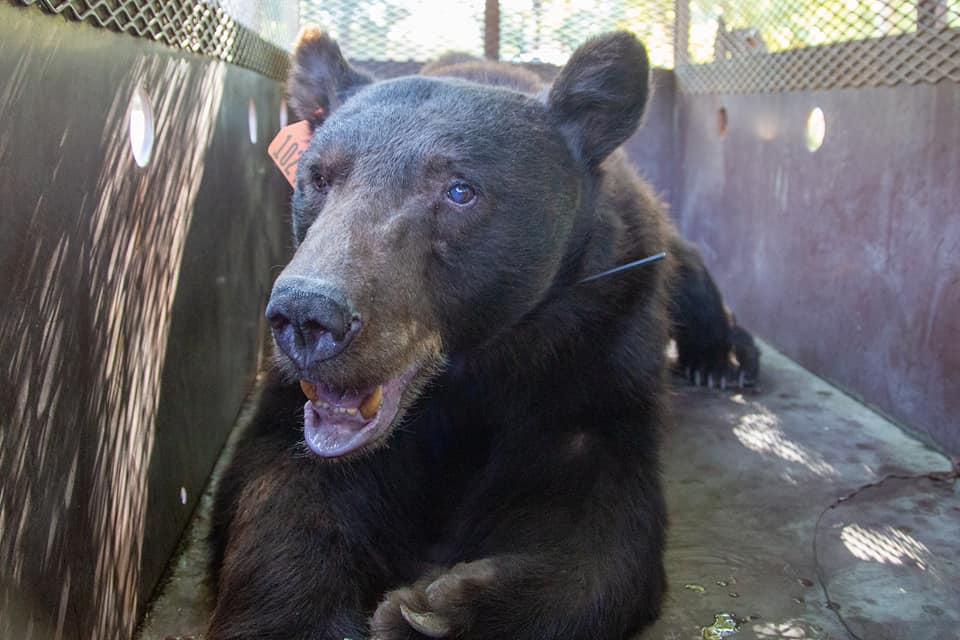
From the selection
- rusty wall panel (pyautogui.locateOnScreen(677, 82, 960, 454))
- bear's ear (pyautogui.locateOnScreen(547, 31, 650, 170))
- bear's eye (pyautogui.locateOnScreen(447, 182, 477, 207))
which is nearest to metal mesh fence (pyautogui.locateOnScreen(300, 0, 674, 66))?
rusty wall panel (pyautogui.locateOnScreen(677, 82, 960, 454))

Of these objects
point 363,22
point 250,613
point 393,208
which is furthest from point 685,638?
point 363,22

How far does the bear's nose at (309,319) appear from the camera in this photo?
2.09 metres

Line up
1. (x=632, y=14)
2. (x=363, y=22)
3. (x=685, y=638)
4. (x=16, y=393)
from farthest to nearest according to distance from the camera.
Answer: (x=632, y=14) → (x=363, y=22) → (x=685, y=638) → (x=16, y=393)

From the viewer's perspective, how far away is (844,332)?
4676 mm

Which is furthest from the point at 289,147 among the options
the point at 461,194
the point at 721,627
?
the point at 721,627

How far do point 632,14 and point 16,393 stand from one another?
5.78 meters

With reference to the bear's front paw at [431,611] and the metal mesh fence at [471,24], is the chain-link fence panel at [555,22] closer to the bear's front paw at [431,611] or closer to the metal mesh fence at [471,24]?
the metal mesh fence at [471,24]

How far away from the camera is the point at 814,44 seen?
492 cm

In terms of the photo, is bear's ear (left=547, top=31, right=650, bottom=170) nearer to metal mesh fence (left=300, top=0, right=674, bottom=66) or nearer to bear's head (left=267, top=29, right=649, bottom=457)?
bear's head (left=267, top=29, right=649, bottom=457)

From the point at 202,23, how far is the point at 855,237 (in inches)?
116

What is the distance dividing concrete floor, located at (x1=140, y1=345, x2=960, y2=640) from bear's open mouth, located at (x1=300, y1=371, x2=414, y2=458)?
756mm

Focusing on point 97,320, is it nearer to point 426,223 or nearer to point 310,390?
point 310,390

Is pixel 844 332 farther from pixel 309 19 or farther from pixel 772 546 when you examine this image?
pixel 309 19

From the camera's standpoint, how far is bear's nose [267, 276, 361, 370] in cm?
209
